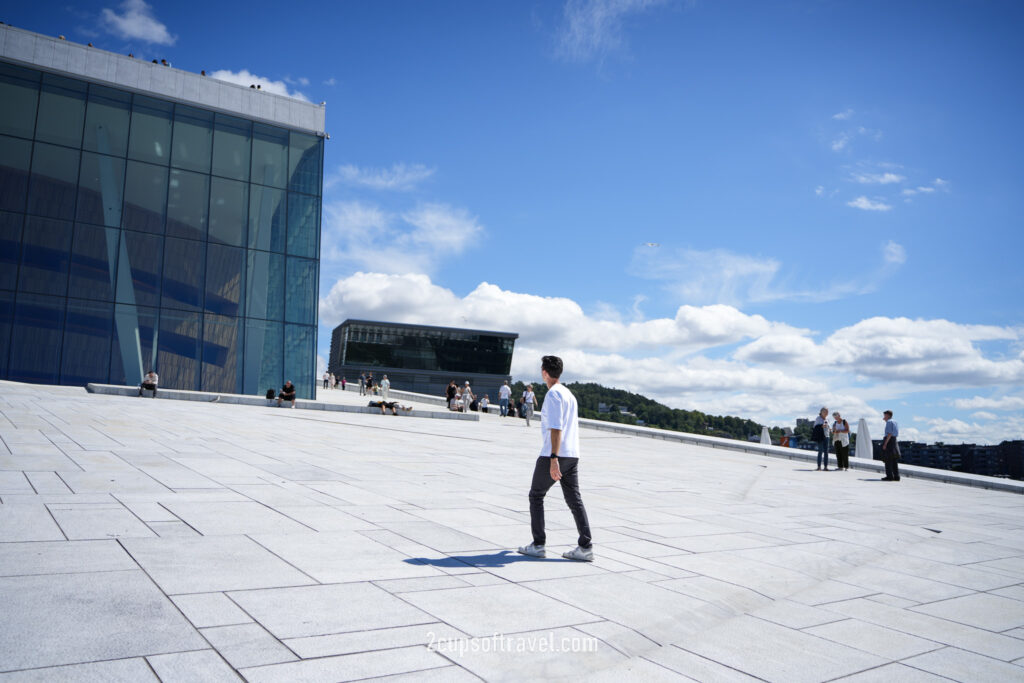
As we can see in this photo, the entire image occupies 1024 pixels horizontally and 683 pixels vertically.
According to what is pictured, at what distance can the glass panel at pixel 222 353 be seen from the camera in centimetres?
2989

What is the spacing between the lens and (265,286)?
104ft

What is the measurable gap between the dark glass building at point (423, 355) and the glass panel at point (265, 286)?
3541cm

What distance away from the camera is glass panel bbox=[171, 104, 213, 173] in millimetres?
30891

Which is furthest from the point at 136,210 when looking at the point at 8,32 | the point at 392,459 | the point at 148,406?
the point at 392,459

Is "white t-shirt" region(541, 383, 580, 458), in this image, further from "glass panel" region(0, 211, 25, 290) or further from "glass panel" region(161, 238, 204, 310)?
"glass panel" region(0, 211, 25, 290)

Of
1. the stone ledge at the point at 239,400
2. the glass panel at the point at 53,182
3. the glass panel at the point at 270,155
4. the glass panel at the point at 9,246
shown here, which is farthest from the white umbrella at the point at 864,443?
the glass panel at the point at 9,246

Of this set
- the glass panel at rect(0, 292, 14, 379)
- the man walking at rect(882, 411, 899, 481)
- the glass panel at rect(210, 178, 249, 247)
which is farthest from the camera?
the glass panel at rect(210, 178, 249, 247)

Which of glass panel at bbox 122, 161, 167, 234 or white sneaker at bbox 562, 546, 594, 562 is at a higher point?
glass panel at bbox 122, 161, 167, 234

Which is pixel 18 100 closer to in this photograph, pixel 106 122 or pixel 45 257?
pixel 106 122

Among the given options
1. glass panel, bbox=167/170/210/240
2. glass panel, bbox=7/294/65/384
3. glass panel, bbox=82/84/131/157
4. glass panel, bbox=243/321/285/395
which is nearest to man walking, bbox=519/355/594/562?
glass panel, bbox=243/321/285/395

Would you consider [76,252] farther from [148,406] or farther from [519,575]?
[519,575]

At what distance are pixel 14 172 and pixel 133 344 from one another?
8406 mm

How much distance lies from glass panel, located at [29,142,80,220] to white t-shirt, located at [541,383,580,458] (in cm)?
3025

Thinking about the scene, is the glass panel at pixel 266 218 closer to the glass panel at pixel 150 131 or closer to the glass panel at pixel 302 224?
the glass panel at pixel 302 224
